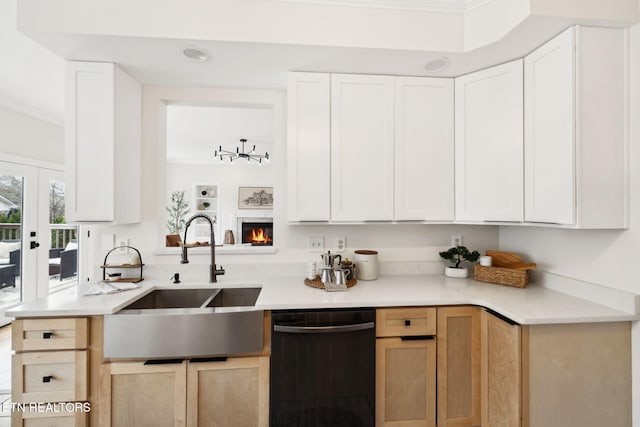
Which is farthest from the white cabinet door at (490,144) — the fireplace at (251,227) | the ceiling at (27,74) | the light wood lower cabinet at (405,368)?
the fireplace at (251,227)

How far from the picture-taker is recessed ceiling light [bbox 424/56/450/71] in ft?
5.66

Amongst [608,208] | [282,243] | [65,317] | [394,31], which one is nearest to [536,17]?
[394,31]

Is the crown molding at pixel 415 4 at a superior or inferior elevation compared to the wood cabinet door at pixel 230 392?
superior

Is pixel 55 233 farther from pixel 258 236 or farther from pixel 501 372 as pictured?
pixel 501 372

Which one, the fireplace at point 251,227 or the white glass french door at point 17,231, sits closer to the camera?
the white glass french door at point 17,231

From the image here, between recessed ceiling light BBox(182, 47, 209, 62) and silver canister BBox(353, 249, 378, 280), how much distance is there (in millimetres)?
1595

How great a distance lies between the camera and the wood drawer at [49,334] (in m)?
1.38

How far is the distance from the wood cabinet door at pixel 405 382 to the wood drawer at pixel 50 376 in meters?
1.50

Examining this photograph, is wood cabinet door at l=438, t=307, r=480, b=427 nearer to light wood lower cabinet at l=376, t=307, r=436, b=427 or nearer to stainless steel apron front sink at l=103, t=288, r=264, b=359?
light wood lower cabinet at l=376, t=307, r=436, b=427

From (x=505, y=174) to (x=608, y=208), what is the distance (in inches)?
19.2

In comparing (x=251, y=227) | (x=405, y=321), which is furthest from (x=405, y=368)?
(x=251, y=227)

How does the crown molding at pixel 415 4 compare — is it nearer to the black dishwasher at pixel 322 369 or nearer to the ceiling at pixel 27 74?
the black dishwasher at pixel 322 369

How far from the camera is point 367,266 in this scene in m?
2.00

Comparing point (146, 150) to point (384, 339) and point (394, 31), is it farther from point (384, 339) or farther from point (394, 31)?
point (384, 339)
